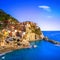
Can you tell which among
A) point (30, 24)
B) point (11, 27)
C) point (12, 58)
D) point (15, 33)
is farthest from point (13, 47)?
point (30, 24)

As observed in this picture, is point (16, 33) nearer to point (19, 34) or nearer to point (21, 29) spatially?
point (19, 34)

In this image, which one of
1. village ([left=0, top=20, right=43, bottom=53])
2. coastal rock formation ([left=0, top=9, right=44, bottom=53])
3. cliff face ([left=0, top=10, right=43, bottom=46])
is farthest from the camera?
cliff face ([left=0, top=10, right=43, bottom=46])

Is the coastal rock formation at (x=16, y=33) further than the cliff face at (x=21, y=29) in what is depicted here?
No

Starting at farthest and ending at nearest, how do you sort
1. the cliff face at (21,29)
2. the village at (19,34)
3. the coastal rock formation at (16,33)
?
the cliff face at (21,29) < the village at (19,34) < the coastal rock formation at (16,33)

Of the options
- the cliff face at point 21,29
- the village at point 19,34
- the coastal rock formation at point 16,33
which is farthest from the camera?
the cliff face at point 21,29

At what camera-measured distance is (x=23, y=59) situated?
81.4ft

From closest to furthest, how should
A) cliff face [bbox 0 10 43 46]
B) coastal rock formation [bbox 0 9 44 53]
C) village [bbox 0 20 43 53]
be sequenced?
coastal rock formation [bbox 0 9 44 53] < village [bbox 0 20 43 53] < cliff face [bbox 0 10 43 46]

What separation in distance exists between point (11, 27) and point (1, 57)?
22.5 meters

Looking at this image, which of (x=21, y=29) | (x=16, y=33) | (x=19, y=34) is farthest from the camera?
(x=21, y=29)

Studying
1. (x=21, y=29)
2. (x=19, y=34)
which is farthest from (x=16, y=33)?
(x=21, y=29)

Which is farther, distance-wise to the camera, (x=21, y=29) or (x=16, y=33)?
(x=21, y=29)

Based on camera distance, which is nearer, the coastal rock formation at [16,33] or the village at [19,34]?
the coastal rock formation at [16,33]

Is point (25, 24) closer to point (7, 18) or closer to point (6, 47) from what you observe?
point (7, 18)

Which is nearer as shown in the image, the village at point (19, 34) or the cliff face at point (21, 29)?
the village at point (19, 34)
